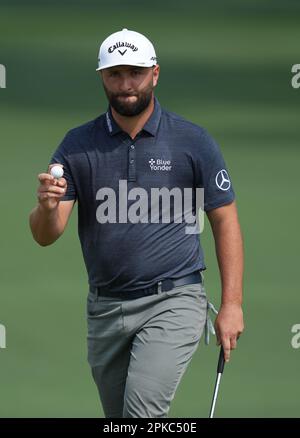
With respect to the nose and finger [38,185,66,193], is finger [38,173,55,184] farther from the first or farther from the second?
the nose

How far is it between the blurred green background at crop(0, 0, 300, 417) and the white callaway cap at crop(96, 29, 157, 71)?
135 centimetres

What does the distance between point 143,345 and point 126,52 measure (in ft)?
2.82

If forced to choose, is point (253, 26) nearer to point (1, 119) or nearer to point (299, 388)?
point (1, 119)

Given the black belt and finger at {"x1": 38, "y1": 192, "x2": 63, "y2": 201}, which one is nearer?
finger at {"x1": 38, "y1": 192, "x2": 63, "y2": 201}

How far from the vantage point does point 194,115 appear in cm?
523

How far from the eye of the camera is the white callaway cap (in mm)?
3838

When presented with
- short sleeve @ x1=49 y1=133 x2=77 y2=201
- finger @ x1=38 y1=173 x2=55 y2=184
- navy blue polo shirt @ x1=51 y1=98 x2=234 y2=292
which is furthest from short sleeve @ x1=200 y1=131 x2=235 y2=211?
finger @ x1=38 y1=173 x2=55 y2=184

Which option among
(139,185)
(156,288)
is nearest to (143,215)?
(139,185)

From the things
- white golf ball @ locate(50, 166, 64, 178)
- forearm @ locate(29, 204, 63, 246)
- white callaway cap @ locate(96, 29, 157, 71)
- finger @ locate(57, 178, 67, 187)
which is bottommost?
forearm @ locate(29, 204, 63, 246)

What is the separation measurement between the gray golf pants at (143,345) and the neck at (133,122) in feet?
1.62

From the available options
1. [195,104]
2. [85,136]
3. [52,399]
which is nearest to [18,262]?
[52,399]

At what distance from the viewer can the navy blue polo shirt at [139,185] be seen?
3.90 m

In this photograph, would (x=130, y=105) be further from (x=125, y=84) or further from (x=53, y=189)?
(x=53, y=189)

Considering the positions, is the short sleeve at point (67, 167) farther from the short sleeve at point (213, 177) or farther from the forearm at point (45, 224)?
the short sleeve at point (213, 177)
